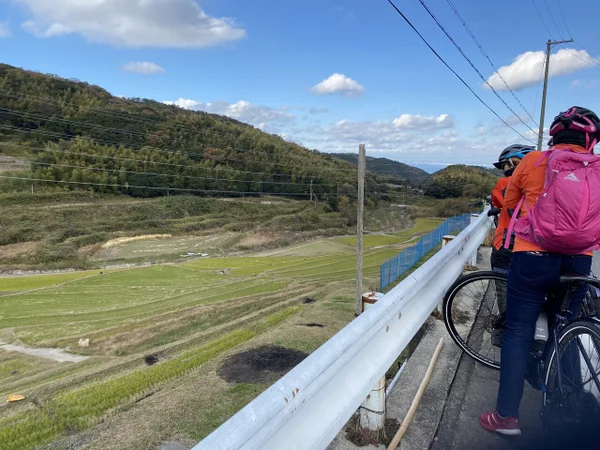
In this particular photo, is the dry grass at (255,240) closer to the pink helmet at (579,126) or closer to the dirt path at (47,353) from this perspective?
the dirt path at (47,353)

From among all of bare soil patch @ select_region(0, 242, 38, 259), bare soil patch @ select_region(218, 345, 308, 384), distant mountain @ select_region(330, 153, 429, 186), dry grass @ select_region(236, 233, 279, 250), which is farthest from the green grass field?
distant mountain @ select_region(330, 153, 429, 186)

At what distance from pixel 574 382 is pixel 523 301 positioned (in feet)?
1.39

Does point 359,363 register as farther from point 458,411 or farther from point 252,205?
point 252,205

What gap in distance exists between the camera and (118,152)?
279ft

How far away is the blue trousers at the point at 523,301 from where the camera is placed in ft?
6.28

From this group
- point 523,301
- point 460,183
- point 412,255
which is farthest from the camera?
point 460,183

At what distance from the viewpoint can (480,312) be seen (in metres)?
3.04

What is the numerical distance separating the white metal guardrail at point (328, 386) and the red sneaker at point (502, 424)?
1.70ft

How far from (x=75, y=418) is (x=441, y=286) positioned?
4.43 m

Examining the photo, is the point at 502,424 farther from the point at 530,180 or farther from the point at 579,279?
the point at 530,180

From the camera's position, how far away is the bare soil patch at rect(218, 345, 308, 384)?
3.14 m

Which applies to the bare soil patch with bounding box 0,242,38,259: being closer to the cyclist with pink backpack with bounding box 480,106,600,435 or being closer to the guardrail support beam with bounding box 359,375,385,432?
the guardrail support beam with bounding box 359,375,385,432

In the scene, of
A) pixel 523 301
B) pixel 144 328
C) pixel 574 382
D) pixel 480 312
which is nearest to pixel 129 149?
pixel 144 328

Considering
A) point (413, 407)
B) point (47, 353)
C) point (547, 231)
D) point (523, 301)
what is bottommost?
point (47, 353)
